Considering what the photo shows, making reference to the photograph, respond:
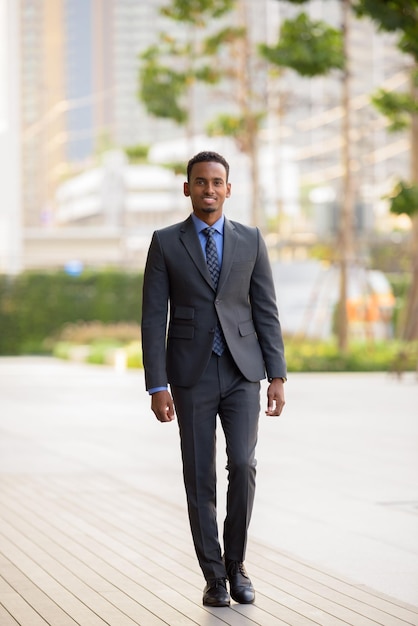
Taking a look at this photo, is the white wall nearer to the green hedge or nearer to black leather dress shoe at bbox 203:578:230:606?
the green hedge

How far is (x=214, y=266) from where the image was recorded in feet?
20.2

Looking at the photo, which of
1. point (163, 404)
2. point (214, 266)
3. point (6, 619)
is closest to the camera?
point (6, 619)

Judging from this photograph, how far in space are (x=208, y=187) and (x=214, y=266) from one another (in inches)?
13.3

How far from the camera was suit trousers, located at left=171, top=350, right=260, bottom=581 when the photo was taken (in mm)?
6098

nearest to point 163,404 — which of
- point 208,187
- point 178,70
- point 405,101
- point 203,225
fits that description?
point 203,225

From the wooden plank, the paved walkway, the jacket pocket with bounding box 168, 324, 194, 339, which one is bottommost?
the paved walkway

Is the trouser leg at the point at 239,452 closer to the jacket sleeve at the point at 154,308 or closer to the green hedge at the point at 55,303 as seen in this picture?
the jacket sleeve at the point at 154,308

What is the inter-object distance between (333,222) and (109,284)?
950cm

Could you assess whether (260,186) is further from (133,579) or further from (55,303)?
(133,579)

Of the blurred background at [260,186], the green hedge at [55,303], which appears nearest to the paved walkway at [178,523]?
the blurred background at [260,186]

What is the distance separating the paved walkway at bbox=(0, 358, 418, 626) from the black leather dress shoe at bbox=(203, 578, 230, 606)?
0.16ft

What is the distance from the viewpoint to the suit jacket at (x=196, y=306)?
19.9 feet

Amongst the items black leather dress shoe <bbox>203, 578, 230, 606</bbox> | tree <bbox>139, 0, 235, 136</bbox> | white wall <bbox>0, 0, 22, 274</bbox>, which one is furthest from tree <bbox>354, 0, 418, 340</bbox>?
white wall <bbox>0, 0, 22, 274</bbox>

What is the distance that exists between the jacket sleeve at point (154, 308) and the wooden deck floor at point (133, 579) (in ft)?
3.22
